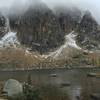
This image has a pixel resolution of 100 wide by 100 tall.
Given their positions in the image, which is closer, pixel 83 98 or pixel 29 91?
pixel 29 91

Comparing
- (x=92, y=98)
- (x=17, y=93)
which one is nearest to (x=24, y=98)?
(x=17, y=93)

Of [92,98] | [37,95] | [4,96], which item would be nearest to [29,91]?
[37,95]

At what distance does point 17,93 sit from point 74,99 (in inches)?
479

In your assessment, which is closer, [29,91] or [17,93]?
[29,91]

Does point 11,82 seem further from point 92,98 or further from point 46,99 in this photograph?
point 92,98

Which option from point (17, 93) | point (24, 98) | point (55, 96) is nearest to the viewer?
point (24, 98)

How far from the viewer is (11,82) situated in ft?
227

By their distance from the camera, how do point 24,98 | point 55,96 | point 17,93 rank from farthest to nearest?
point 55,96 < point 17,93 < point 24,98

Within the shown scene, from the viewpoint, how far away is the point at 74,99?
67.4 metres

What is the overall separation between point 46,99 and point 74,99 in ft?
25.3

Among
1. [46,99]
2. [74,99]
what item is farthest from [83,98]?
[46,99]

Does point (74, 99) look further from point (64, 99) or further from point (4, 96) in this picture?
point (4, 96)

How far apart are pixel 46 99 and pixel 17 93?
17.3 ft

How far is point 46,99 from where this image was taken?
62.0 meters
